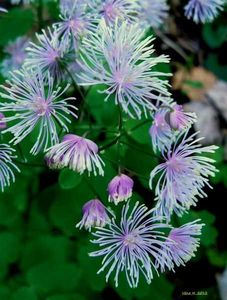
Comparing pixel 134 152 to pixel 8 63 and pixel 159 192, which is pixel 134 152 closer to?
pixel 159 192

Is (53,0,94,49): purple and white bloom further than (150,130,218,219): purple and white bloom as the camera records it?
Yes

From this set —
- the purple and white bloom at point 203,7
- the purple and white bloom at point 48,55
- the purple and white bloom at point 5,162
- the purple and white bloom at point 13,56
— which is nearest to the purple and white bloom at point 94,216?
the purple and white bloom at point 5,162

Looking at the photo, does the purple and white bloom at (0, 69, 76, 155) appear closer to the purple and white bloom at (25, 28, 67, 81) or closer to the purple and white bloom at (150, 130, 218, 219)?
the purple and white bloom at (25, 28, 67, 81)

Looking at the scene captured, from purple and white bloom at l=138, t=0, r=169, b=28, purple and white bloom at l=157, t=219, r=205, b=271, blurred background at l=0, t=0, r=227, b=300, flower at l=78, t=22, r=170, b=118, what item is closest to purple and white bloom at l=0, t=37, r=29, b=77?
blurred background at l=0, t=0, r=227, b=300

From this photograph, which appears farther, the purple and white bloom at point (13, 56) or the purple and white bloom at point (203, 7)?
the purple and white bloom at point (13, 56)

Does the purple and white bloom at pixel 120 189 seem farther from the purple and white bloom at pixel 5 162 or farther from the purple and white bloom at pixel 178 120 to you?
the purple and white bloom at pixel 5 162

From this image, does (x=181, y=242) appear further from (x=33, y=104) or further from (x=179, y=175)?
(x=33, y=104)
